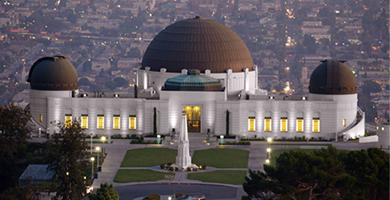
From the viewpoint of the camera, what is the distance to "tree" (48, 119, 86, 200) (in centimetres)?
8606

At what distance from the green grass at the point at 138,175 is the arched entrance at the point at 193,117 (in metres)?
20.6

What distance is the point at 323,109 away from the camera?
4675 inches

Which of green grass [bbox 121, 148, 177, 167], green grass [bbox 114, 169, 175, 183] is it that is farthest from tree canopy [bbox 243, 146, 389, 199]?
green grass [bbox 121, 148, 177, 167]

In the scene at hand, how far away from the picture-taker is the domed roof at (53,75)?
121625mm

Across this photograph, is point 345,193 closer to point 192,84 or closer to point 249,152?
point 249,152

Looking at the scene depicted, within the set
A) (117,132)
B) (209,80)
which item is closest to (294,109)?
(209,80)

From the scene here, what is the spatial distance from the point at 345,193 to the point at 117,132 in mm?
47112

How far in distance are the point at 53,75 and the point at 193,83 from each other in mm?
18463

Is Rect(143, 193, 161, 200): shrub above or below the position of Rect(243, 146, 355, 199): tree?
below

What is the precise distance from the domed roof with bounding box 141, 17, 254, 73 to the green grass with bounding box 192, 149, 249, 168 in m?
A: 22.0

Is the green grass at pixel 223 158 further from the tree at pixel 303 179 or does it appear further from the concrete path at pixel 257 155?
the tree at pixel 303 179

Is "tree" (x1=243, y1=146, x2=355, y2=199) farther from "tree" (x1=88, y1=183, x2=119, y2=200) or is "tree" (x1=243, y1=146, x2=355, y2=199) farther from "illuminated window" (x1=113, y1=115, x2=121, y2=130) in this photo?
"illuminated window" (x1=113, y1=115, x2=121, y2=130)

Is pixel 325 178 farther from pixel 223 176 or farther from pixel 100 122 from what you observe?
pixel 100 122

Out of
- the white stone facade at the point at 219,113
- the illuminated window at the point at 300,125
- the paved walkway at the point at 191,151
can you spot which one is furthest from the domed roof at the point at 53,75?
the illuminated window at the point at 300,125
